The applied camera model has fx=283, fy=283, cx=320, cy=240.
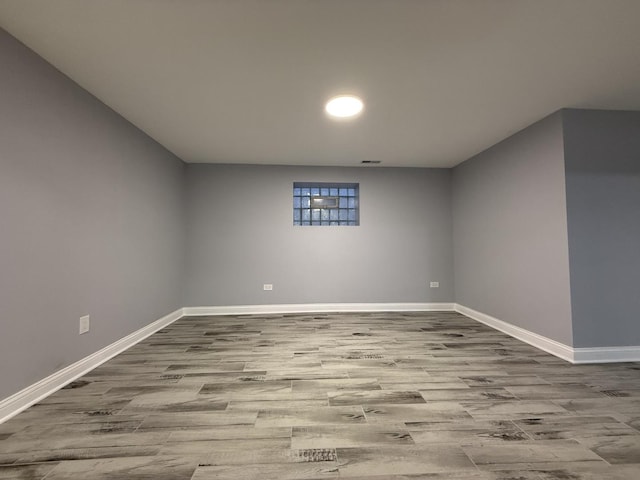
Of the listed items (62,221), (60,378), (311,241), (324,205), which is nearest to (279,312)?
(311,241)

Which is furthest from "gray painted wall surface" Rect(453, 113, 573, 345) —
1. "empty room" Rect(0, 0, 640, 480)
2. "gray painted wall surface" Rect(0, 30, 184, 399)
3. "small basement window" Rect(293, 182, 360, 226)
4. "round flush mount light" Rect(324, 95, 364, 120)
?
"gray painted wall surface" Rect(0, 30, 184, 399)

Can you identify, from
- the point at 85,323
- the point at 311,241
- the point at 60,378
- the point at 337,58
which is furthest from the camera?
the point at 311,241

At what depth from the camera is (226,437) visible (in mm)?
1578

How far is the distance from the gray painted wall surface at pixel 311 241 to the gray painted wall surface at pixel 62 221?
1176mm

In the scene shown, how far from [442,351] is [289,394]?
1.72 m

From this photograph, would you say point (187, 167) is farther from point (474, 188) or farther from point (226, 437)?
point (474, 188)

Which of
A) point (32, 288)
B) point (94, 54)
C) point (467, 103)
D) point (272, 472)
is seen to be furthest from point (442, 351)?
point (94, 54)

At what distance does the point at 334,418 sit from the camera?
175 cm

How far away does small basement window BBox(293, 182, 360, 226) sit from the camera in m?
4.91

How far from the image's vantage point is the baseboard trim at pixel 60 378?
177 cm

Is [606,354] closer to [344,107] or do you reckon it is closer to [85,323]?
[344,107]

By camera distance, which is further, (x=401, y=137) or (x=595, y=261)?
(x=401, y=137)

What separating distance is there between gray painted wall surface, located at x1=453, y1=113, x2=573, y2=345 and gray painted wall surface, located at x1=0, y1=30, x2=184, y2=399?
435 cm

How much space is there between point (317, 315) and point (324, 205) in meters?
1.86
